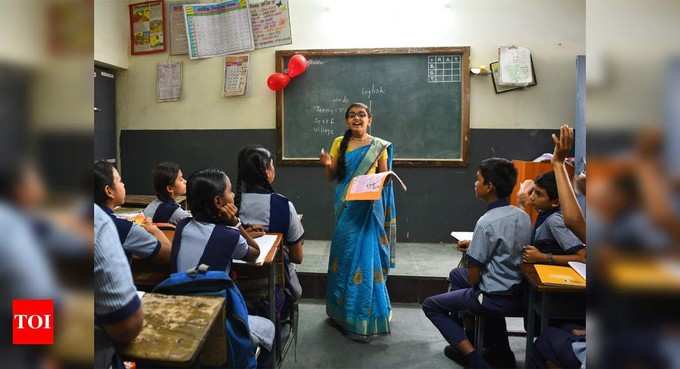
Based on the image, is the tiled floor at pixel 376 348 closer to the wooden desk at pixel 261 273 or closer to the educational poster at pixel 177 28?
the wooden desk at pixel 261 273

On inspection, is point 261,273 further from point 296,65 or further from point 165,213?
point 296,65

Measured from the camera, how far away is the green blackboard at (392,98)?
3.42 meters

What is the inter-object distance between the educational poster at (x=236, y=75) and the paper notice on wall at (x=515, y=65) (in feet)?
6.27

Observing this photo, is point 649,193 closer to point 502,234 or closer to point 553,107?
point 502,234

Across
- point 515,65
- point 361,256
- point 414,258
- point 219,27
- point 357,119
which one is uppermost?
point 219,27

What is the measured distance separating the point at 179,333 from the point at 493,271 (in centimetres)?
113

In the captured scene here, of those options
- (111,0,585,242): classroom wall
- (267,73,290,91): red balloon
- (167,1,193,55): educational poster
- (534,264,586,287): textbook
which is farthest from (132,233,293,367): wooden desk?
(167,1,193,55): educational poster

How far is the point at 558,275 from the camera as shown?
1349mm

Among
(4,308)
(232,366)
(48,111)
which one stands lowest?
(232,366)

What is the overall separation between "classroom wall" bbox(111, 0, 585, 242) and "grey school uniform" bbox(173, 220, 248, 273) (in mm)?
2176

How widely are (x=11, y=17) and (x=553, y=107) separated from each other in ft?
11.5

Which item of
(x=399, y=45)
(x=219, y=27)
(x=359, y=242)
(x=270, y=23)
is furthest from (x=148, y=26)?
(x=359, y=242)

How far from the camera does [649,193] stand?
39cm

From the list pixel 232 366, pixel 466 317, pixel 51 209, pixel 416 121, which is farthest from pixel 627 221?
pixel 416 121
